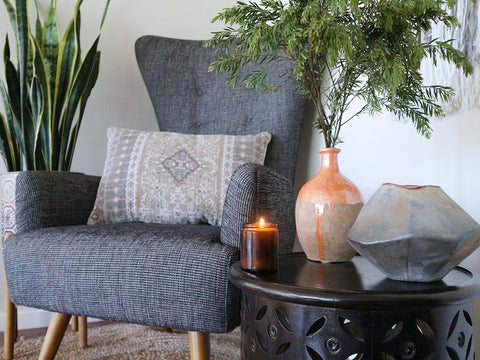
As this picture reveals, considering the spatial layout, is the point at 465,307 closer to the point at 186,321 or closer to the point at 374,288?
the point at 374,288

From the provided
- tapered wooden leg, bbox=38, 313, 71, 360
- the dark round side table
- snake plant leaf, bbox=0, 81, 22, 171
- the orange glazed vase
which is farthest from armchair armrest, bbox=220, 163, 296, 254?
snake plant leaf, bbox=0, 81, 22, 171

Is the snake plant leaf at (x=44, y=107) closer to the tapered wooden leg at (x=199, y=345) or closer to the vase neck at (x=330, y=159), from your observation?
the tapered wooden leg at (x=199, y=345)

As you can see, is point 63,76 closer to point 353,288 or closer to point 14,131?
point 14,131

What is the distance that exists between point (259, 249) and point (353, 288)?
0.17m

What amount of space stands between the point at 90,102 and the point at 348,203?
1.50 metres

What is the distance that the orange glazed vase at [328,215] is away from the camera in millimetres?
856

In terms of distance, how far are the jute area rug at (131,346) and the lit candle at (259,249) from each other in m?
0.78

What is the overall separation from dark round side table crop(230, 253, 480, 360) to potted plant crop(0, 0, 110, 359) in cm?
119

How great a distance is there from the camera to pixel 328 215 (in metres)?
0.86

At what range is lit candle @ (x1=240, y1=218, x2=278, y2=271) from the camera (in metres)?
0.77

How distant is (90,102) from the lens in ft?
6.73

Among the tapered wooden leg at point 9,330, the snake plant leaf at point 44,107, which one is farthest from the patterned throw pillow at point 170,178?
the tapered wooden leg at point 9,330

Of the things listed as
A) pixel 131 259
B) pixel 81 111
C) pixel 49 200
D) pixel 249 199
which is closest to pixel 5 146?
pixel 81 111

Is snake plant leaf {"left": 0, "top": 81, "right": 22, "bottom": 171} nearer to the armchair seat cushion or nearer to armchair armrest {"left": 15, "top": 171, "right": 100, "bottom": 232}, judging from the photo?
armchair armrest {"left": 15, "top": 171, "right": 100, "bottom": 232}
